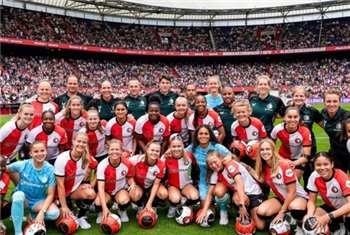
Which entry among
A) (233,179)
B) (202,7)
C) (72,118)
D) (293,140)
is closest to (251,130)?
(293,140)

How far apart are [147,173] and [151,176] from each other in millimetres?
Result: 84

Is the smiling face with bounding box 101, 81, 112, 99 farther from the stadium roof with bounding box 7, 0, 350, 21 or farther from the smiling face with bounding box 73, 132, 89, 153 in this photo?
the stadium roof with bounding box 7, 0, 350, 21

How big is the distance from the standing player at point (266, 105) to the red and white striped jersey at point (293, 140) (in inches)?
27.2

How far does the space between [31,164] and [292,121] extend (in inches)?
161

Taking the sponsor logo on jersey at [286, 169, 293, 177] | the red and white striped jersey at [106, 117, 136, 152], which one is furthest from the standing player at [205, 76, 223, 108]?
the sponsor logo on jersey at [286, 169, 293, 177]

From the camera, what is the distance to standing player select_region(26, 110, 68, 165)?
532 centimetres

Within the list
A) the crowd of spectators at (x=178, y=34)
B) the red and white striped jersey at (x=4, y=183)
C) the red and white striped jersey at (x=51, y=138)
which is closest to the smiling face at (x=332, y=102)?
the red and white striped jersey at (x=51, y=138)

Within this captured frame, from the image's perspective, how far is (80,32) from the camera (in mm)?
38562

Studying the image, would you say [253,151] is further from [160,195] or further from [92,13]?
[92,13]

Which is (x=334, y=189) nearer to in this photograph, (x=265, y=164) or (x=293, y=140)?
(x=265, y=164)

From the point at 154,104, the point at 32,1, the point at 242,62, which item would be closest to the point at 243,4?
the point at 242,62

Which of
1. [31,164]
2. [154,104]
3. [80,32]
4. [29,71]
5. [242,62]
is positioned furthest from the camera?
[242,62]

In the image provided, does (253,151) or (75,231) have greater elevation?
(253,151)

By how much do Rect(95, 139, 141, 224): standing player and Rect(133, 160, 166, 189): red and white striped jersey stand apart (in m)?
0.14
